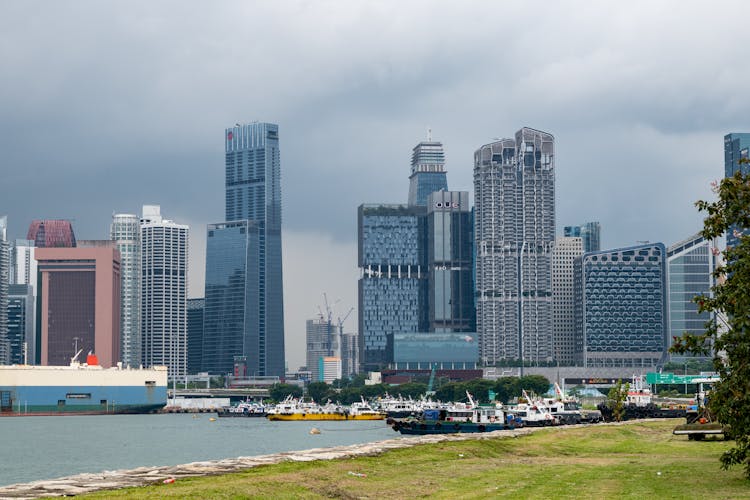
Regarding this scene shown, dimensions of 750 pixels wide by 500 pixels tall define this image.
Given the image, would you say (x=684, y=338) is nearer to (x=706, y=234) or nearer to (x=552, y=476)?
(x=706, y=234)

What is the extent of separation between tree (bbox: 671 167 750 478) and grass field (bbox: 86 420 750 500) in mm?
2386

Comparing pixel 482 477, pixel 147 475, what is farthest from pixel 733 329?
pixel 147 475

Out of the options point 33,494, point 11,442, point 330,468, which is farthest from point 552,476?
point 11,442

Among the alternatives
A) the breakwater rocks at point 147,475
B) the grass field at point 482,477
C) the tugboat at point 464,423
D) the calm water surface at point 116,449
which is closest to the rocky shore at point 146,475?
the breakwater rocks at point 147,475

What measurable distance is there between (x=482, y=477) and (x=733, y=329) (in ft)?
35.9

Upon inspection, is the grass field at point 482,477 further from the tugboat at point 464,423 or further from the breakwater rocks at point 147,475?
the tugboat at point 464,423

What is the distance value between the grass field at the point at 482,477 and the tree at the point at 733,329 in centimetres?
239

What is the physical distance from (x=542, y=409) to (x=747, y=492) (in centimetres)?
12499

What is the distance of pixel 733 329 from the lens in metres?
42.7

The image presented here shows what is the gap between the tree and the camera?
135 feet

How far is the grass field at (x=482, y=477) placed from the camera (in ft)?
123

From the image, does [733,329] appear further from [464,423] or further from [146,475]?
[464,423]

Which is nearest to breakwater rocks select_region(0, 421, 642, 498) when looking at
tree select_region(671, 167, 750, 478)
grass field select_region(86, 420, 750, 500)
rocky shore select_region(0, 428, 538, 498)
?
rocky shore select_region(0, 428, 538, 498)

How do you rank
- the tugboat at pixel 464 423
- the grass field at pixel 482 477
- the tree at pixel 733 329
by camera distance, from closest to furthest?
the grass field at pixel 482 477, the tree at pixel 733 329, the tugboat at pixel 464 423
